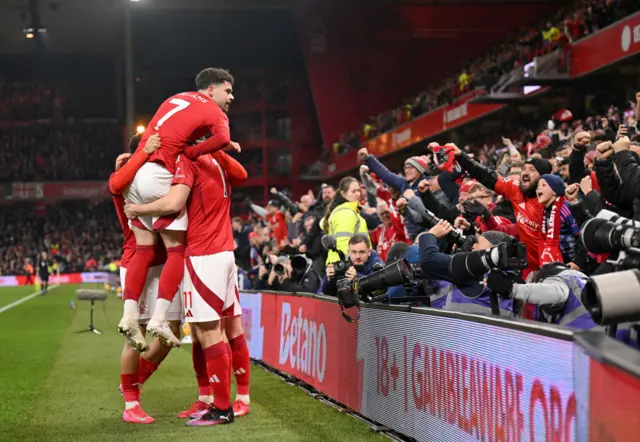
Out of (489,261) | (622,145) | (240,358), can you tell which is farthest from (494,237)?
(240,358)

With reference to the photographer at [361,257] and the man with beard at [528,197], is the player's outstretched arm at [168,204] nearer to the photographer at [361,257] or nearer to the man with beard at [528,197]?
the photographer at [361,257]

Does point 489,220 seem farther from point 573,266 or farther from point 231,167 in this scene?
point 231,167

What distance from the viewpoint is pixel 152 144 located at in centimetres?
676

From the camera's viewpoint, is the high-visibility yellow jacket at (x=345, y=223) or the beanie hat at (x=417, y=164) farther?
the high-visibility yellow jacket at (x=345, y=223)

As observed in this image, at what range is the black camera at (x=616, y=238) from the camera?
3771 millimetres

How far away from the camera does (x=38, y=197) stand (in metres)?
56.9

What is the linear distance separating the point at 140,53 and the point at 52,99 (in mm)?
13208

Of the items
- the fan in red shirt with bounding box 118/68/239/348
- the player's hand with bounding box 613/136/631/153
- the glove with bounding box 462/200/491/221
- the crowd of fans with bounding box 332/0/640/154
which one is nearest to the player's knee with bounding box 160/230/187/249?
the fan in red shirt with bounding box 118/68/239/348

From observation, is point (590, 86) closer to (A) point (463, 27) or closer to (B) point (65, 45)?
(A) point (463, 27)

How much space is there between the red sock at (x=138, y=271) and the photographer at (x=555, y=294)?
2.93 metres

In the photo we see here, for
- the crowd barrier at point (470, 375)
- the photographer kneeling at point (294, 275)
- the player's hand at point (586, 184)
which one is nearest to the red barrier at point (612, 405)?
the crowd barrier at point (470, 375)

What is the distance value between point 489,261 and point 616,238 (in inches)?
54.7

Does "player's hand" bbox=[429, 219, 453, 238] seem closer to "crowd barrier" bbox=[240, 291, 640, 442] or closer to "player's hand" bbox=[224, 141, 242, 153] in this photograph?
"crowd barrier" bbox=[240, 291, 640, 442]

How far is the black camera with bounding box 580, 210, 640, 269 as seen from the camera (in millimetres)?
3771
